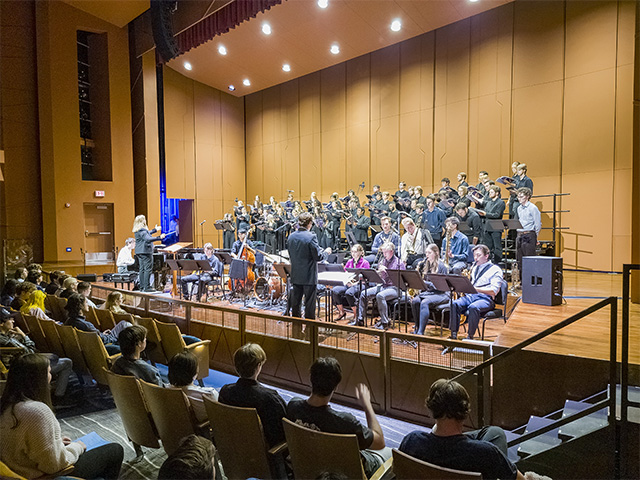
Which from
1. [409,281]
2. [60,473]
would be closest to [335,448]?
[60,473]

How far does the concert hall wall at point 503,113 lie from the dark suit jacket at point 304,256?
6.36 m

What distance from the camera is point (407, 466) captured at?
1.68 m

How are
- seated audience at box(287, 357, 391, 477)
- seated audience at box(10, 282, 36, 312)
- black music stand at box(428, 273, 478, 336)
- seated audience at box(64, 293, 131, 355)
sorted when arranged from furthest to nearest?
seated audience at box(10, 282, 36, 312), black music stand at box(428, 273, 478, 336), seated audience at box(64, 293, 131, 355), seated audience at box(287, 357, 391, 477)

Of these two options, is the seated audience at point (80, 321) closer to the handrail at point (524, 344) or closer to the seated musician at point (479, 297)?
the handrail at point (524, 344)

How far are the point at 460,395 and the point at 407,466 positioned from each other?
0.37 meters

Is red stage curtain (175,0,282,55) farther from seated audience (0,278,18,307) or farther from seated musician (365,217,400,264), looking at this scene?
seated audience (0,278,18,307)

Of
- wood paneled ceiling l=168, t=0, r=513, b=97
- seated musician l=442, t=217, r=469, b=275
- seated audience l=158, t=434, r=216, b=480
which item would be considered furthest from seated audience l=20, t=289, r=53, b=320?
wood paneled ceiling l=168, t=0, r=513, b=97

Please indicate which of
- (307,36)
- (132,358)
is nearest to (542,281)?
(132,358)

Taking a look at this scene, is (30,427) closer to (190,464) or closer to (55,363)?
(190,464)

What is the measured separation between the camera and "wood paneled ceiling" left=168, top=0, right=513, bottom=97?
1016 cm

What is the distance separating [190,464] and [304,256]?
3.87m

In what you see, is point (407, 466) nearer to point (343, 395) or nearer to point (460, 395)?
point (460, 395)

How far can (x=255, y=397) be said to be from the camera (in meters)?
2.34

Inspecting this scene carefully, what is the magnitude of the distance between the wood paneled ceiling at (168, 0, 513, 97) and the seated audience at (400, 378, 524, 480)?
10037mm
